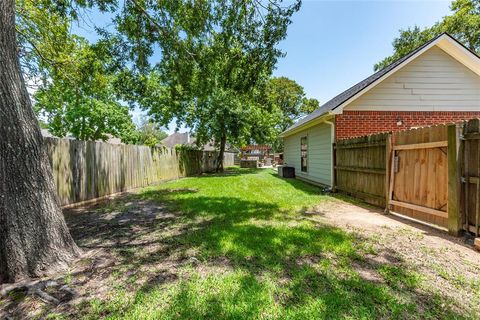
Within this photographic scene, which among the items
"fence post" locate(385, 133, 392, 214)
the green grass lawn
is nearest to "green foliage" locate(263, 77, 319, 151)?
"fence post" locate(385, 133, 392, 214)

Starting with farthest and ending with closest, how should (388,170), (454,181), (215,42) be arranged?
(215,42)
(388,170)
(454,181)

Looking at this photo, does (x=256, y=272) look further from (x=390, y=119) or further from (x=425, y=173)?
(x=390, y=119)

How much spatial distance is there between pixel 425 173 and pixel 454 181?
0.75 meters

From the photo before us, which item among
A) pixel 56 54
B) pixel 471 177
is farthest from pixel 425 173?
pixel 56 54

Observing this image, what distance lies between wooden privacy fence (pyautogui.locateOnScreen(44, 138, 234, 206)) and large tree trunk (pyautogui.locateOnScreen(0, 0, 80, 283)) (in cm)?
361

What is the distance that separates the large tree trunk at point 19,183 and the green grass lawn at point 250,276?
34.0 inches

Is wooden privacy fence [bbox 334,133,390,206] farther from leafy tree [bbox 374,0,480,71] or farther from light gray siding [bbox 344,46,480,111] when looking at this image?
leafy tree [bbox 374,0,480,71]

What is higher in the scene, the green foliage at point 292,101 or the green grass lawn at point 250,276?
the green foliage at point 292,101

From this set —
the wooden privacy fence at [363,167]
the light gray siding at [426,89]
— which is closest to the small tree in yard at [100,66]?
the wooden privacy fence at [363,167]

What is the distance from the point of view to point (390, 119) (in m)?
8.70

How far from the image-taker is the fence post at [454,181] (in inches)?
156

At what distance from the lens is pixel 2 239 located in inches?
102

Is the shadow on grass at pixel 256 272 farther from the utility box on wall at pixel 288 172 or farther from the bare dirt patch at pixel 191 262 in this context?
the utility box on wall at pixel 288 172

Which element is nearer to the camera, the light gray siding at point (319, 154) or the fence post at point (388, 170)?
the fence post at point (388, 170)
